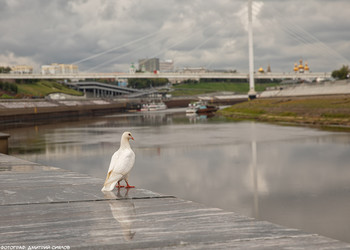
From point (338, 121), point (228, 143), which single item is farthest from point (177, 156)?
point (338, 121)

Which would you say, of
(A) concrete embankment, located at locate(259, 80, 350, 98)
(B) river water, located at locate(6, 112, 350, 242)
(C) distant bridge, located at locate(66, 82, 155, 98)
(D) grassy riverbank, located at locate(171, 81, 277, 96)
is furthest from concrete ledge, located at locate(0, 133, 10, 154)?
(D) grassy riverbank, located at locate(171, 81, 277, 96)

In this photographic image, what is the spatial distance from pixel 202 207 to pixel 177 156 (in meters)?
12.6

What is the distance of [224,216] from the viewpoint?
5.97 m

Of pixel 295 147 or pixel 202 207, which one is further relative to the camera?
pixel 295 147

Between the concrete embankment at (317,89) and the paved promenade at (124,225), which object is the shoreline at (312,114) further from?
the paved promenade at (124,225)

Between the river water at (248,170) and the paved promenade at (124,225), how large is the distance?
311 centimetres

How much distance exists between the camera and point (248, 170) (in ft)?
50.1

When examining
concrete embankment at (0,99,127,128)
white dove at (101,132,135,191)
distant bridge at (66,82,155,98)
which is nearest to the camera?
white dove at (101,132,135,191)

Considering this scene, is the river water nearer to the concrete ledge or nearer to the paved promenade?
the concrete ledge

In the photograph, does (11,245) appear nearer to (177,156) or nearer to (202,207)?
(202,207)

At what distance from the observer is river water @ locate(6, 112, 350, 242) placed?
9.65 meters

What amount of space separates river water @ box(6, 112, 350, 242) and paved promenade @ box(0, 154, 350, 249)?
122 inches

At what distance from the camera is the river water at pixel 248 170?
9.65 meters

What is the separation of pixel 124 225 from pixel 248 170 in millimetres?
10306
